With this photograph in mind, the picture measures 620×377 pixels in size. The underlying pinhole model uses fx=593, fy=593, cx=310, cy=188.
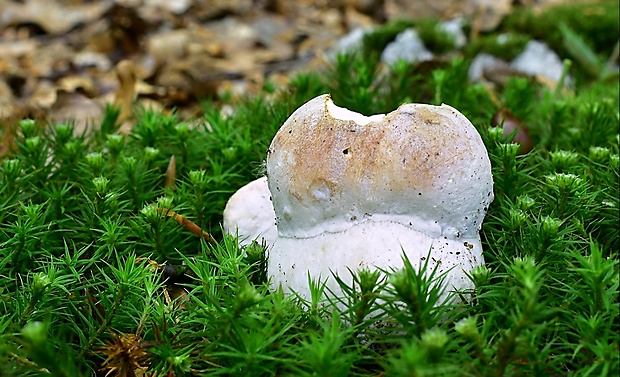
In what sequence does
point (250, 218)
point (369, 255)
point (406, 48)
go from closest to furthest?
point (369, 255)
point (250, 218)
point (406, 48)

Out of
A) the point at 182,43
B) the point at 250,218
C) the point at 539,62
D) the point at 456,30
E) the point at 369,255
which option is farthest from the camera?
the point at 182,43

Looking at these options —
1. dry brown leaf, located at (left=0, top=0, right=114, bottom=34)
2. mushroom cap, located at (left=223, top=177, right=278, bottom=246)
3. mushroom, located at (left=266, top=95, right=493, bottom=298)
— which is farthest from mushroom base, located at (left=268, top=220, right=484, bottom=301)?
dry brown leaf, located at (left=0, top=0, right=114, bottom=34)

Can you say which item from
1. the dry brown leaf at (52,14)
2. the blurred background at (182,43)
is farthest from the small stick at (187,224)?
the dry brown leaf at (52,14)

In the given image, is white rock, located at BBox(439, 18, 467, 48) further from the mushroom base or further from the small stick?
the mushroom base

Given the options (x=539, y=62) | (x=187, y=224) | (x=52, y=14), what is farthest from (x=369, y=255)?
(x=52, y=14)

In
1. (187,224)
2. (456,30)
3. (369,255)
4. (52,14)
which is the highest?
(369,255)

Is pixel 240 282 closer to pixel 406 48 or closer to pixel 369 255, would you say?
pixel 369 255

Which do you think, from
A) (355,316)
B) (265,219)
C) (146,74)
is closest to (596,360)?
(355,316)
